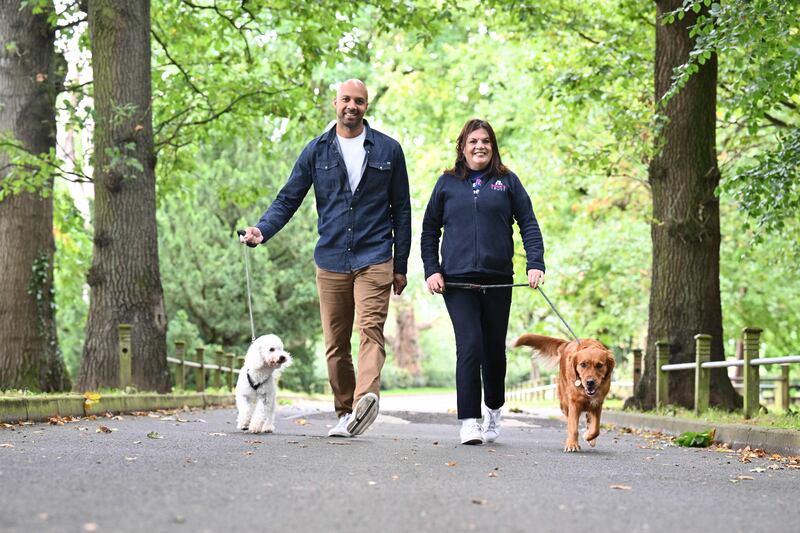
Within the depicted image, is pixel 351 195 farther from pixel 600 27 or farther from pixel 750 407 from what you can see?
pixel 600 27

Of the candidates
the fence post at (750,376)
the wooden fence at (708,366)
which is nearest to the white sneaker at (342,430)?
the wooden fence at (708,366)

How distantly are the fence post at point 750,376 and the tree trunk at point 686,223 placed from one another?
317 centimetres

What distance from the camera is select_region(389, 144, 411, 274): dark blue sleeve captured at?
29.1 ft

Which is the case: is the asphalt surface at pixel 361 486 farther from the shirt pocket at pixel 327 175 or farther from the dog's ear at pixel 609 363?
the shirt pocket at pixel 327 175

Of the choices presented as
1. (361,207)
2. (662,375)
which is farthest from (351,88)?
(662,375)

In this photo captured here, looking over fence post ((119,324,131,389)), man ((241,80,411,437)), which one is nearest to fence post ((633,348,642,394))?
fence post ((119,324,131,389))

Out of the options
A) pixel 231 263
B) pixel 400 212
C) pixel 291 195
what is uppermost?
pixel 231 263

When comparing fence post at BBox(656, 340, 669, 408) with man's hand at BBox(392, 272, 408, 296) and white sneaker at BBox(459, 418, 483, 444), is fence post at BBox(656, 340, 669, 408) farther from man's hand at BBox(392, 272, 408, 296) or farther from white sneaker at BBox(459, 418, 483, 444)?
man's hand at BBox(392, 272, 408, 296)

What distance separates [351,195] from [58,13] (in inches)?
340

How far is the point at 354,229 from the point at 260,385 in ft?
6.07

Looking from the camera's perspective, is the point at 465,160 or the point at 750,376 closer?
the point at 465,160

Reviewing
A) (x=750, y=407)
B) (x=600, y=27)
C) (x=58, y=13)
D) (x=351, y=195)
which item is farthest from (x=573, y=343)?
(x=600, y=27)

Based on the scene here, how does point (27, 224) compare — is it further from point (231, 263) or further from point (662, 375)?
point (231, 263)

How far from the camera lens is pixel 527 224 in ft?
30.0
